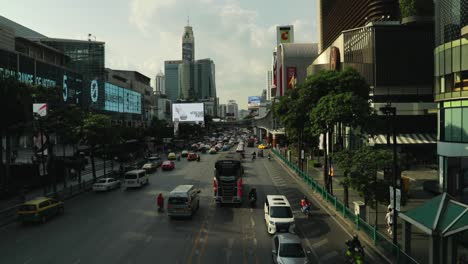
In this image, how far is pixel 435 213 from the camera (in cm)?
A: 1485

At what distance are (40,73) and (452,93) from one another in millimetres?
65129

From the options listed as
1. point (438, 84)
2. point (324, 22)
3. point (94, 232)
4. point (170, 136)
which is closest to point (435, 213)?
point (94, 232)

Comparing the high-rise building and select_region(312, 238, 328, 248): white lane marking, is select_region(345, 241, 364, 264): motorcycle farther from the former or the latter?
the high-rise building

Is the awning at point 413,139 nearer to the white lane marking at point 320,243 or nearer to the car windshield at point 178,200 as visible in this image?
the white lane marking at point 320,243

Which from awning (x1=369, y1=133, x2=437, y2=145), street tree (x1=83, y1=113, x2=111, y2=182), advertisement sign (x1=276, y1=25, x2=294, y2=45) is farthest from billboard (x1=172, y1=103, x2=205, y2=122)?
advertisement sign (x1=276, y1=25, x2=294, y2=45)

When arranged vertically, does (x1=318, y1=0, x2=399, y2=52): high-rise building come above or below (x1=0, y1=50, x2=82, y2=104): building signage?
above

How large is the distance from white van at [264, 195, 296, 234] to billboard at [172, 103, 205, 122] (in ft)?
268

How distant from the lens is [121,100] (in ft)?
358

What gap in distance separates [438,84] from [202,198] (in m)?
23.6

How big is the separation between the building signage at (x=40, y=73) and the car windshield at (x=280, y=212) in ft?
121

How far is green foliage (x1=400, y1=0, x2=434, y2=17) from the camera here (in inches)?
2142

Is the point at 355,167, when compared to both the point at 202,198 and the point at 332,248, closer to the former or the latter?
the point at 332,248

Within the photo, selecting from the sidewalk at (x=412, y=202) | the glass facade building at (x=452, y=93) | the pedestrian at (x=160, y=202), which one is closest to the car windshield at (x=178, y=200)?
the pedestrian at (x=160, y=202)

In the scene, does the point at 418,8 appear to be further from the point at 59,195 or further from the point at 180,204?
the point at 59,195
